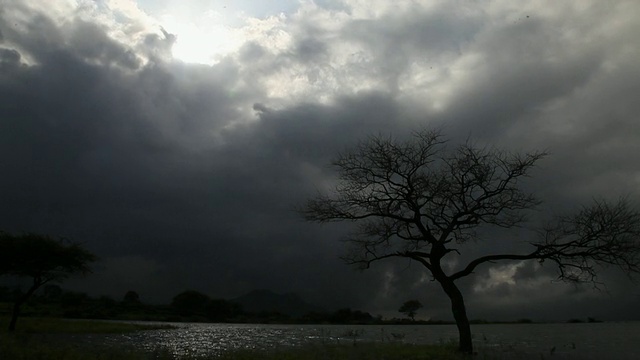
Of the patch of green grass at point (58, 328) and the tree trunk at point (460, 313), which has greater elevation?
the tree trunk at point (460, 313)

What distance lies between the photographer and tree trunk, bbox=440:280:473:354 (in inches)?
832

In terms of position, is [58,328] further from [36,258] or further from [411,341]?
[411,341]

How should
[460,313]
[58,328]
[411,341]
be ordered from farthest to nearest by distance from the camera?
[58,328] → [411,341] → [460,313]

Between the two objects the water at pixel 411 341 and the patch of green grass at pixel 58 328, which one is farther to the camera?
the patch of green grass at pixel 58 328

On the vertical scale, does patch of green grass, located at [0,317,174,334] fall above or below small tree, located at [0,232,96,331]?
below

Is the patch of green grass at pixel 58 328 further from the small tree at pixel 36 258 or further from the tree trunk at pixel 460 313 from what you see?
the tree trunk at pixel 460 313

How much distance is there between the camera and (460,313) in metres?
21.2

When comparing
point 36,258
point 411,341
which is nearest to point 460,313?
point 411,341

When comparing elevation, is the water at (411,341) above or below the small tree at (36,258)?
below

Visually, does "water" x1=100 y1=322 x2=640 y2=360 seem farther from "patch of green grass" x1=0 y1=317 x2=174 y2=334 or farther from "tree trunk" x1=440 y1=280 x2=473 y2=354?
"patch of green grass" x1=0 y1=317 x2=174 y2=334

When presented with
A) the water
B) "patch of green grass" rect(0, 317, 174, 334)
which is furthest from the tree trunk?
"patch of green grass" rect(0, 317, 174, 334)

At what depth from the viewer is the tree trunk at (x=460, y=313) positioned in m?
21.1

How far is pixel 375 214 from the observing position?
22.8m

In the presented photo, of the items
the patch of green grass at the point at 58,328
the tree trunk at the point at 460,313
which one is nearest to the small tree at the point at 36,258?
the patch of green grass at the point at 58,328
